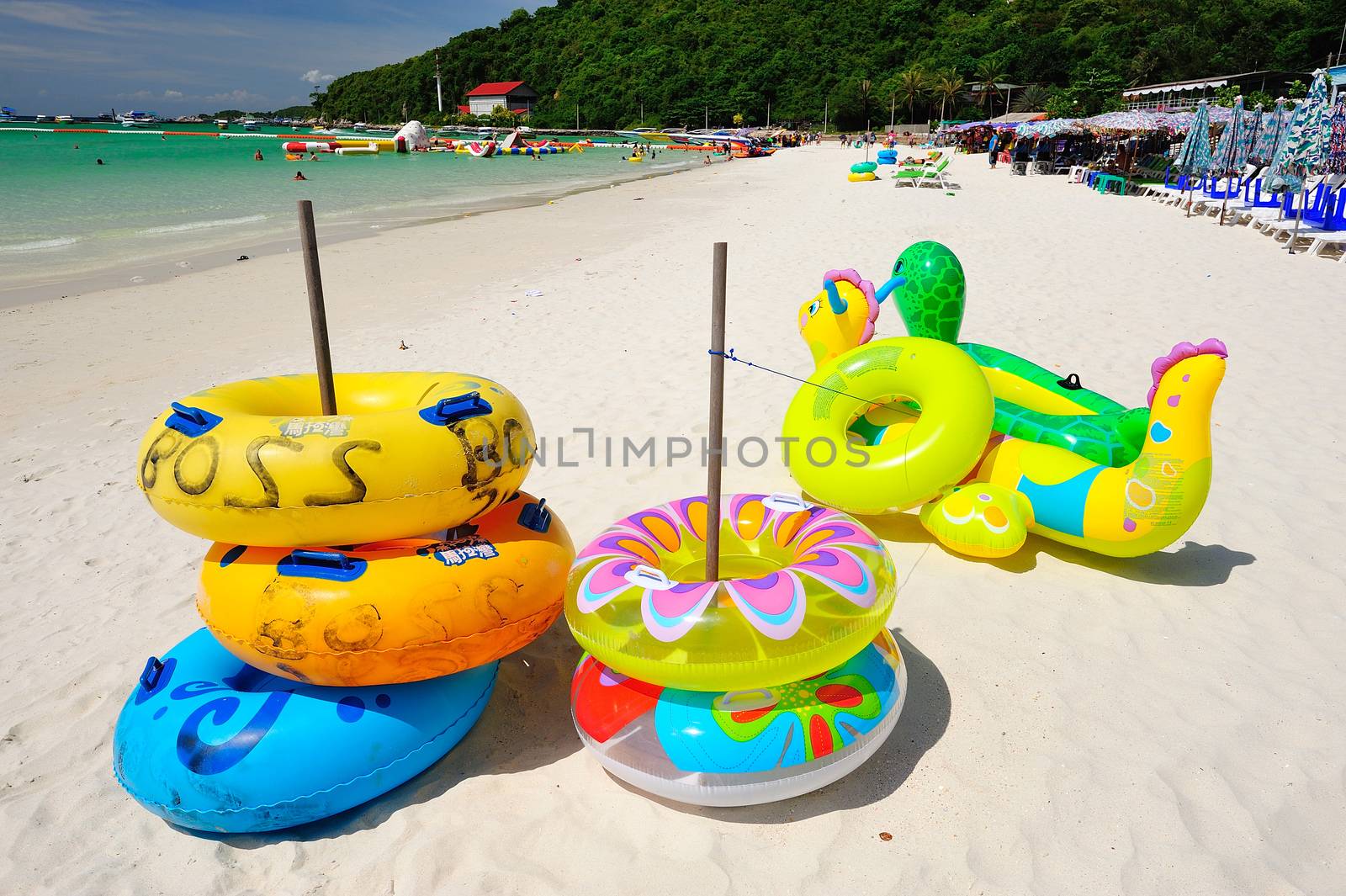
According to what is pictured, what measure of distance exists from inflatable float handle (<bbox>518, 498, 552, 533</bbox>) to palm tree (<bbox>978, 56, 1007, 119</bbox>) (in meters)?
71.3

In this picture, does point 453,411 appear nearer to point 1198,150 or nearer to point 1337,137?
point 1337,137

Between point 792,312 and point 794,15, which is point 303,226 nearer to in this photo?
point 792,312

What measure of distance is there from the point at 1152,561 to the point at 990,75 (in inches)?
2814

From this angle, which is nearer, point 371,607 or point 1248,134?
point 371,607

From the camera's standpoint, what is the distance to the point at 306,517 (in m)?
2.50

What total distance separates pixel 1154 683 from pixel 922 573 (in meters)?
1.16

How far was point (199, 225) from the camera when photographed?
747 inches

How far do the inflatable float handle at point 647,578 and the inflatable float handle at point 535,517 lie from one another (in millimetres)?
501

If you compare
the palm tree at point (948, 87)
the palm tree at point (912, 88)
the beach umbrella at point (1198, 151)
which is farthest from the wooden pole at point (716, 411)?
the palm tree at point (912, 88)

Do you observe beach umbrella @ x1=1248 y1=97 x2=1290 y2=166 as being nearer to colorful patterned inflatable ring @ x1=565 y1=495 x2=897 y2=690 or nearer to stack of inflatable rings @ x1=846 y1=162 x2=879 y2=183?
stack of inflatable rings @ x1=846 y1=162 x2=879 y2=183

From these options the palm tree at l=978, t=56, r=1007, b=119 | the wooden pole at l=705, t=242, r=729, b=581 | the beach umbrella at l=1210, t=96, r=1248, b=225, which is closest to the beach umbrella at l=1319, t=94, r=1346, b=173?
the beach umbrella at l=1210, t=96, r=1248, b=225

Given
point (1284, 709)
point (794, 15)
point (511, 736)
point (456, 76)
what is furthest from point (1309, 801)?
point (456, 76)

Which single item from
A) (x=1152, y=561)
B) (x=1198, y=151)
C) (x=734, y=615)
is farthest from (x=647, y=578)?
(x=1198, y=151)

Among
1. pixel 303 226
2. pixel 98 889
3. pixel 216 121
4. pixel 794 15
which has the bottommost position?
pixel 98 889
